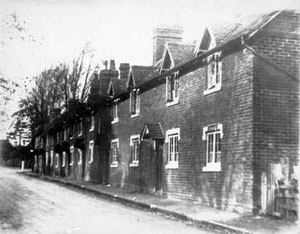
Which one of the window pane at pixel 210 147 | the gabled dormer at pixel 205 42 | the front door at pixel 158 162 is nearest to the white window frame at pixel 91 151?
the front door at pixel 158 162

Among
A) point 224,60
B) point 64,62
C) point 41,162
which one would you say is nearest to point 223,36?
point 224,60

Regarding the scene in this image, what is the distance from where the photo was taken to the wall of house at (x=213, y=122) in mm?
14078

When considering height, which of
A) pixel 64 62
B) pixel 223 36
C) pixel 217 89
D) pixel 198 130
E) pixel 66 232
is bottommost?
pixel 66 232

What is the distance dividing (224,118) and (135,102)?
10.4 m

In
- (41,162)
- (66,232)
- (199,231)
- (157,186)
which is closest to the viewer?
(66,232)

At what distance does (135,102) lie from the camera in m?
25.3

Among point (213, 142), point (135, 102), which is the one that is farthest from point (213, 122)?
point (135, 102)

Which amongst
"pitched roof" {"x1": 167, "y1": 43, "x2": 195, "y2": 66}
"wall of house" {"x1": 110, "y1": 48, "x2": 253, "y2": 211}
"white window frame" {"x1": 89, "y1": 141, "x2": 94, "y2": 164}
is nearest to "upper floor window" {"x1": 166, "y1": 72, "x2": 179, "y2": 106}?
"wall of house" {"x1": 110, "y1": 48, "x2": 253, "y2": 211}

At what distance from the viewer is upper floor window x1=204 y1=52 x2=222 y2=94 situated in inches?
627

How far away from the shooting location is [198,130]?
56.4 ft

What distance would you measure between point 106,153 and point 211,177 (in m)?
15.6

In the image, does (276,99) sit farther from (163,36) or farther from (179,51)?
(163,36)

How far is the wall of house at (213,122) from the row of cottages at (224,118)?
0.03 meters

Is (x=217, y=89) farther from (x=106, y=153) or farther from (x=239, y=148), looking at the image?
(x=106, y=153)
